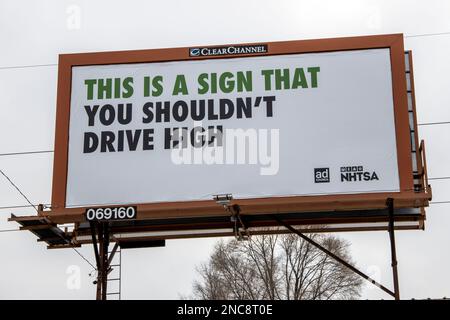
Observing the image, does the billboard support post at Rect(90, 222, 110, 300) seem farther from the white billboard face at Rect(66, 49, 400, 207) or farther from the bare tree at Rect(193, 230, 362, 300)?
the bare tree at Rect(193, 230, 362, 300)

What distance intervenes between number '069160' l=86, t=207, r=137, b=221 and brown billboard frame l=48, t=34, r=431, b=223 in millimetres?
291

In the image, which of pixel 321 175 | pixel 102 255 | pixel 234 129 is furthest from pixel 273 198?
pixel 102 255

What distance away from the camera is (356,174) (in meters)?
17.4

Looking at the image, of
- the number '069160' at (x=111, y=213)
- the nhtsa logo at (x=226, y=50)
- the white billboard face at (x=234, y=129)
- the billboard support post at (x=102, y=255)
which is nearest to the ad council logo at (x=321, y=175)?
the white billboard face at (x=234, y=129)

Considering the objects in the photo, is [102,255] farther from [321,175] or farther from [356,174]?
[356,174]

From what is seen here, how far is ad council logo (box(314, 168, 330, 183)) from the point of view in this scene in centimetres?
1748

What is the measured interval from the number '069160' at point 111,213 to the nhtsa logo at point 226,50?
3986mm

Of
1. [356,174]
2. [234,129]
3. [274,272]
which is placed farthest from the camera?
[274,272]

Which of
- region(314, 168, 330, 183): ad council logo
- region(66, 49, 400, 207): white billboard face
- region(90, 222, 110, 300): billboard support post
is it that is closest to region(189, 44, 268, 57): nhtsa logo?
region(66, 49, 400, 207): white billboard face

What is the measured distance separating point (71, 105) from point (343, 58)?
637cm

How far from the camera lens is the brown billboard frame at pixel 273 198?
678 inches

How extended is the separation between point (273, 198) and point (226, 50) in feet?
12.3

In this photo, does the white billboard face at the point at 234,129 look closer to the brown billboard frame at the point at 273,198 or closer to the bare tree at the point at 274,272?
the brown billboard frame at the point at 273,198
